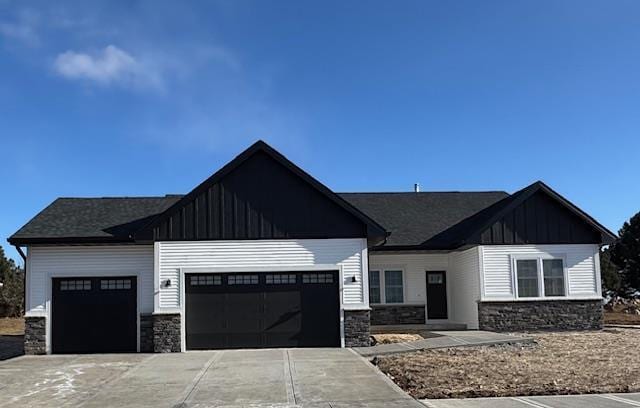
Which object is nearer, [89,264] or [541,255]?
[89,264]

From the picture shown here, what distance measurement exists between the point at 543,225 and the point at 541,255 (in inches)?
38.5

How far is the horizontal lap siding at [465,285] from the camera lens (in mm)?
21877

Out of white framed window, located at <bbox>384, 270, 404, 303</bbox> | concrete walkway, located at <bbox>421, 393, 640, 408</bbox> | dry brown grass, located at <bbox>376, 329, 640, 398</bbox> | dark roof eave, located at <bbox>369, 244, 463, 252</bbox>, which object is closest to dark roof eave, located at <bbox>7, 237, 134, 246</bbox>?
dark roof eave, located at <bbox>369, 244, 463, 252</bbox>

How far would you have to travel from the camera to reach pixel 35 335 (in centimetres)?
1908

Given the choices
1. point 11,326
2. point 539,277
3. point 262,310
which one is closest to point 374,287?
point 539,277

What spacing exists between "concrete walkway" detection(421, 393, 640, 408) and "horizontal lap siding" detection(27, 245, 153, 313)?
36.4 feet

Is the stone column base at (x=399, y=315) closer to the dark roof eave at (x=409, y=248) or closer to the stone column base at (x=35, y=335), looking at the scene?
the dark roof eave at (x=409, y=248)

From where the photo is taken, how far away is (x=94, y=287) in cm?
1948

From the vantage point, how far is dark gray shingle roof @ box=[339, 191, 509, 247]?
2380 centimetres

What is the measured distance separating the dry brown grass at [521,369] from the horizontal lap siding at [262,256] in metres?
3.75

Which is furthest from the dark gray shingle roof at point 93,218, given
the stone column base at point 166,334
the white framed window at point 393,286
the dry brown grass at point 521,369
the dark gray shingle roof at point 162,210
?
the dry brown grass at point 521,369

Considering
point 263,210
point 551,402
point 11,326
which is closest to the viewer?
point 551,402

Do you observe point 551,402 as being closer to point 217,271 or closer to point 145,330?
point 217,271

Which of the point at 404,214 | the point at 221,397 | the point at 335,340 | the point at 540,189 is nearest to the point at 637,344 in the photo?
the point at 540,189
